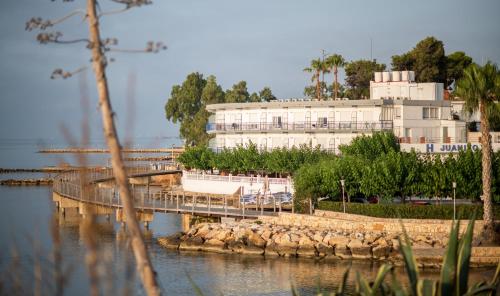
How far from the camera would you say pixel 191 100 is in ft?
438

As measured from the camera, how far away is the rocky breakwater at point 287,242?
43094mm

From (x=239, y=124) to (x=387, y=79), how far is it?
518 inches

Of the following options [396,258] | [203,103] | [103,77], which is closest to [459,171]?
[396,258]

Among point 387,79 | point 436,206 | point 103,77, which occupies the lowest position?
point 436,206

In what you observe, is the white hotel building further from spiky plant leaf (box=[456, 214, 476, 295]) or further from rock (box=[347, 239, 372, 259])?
spiky plant leaf (box=[456, 214, 476, 295])

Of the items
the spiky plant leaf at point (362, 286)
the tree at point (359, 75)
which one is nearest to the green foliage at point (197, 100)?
the tree at point (359, 75)

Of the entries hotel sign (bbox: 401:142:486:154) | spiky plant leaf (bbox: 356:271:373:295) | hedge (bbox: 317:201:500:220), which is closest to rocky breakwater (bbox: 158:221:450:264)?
hedge (bbox: 317:201:500:220)

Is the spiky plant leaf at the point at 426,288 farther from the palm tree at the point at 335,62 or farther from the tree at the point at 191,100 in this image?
the tree at the point at 191,100

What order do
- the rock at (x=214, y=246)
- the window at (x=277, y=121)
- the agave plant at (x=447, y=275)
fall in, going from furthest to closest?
the window at (x=277, y=121) → the rock at (x=214, y=246) → the agave plant at (x=447, y=275)

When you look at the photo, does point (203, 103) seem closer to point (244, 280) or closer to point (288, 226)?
point (288, 226)

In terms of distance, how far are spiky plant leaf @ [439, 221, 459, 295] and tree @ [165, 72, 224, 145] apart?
118 m

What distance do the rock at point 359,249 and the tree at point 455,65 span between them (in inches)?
2526

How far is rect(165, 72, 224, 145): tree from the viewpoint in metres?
130

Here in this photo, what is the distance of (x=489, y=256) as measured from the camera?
1566 inches
